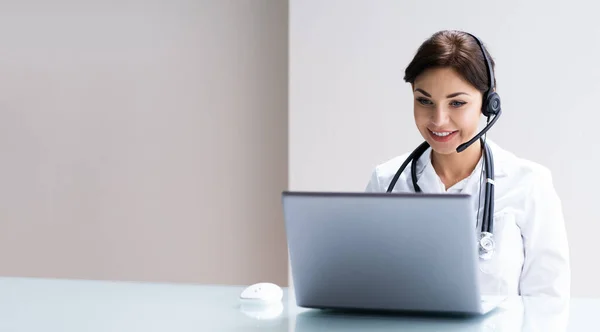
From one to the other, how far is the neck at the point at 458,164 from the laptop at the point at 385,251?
1026 millimetres

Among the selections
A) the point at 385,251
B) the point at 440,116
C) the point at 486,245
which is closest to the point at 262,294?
the point at 385,251

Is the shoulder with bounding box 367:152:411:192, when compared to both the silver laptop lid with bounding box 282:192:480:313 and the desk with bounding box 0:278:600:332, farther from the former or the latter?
the silver laptop lid with bounding box 282:192:480:313

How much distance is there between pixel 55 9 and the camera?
14.0 ft

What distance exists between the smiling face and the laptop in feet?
3.19

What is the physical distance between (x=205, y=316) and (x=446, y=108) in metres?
1.15

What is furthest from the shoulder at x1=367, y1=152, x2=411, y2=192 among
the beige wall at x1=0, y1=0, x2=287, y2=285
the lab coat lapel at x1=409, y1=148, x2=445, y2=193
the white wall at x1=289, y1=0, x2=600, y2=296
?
the beige wall at x1=0, y1=0, x2=287, y2=285

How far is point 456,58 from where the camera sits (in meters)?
2.28

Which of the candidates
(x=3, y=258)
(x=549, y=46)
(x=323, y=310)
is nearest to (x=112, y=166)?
(x=3, y=258)

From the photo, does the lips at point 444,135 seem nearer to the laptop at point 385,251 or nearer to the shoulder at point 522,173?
the shoulder at point 522,173

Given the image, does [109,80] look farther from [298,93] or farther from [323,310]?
[323,310]

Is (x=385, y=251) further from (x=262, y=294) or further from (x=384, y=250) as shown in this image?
(x=262, y=294)

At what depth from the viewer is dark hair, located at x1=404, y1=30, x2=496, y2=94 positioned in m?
2.27

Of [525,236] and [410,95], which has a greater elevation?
[410,95]

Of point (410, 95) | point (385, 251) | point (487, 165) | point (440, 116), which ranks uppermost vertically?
point (410, 95)
